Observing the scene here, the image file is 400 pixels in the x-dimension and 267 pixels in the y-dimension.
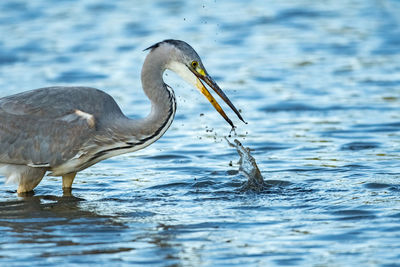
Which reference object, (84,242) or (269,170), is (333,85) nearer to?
(269,170)

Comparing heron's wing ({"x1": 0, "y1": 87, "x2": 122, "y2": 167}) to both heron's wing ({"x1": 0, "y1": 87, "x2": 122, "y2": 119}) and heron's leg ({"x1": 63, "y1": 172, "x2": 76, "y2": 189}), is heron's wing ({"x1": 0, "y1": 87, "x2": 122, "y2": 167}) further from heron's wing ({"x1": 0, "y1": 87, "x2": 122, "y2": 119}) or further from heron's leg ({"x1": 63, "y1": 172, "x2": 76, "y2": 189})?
heron's leg ({"x1": 63, "y1": 172, "x2": 76, "y2": 189})

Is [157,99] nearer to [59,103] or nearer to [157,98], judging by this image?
[157,98]

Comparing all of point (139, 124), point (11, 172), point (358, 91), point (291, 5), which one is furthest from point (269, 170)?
point (291, 5)

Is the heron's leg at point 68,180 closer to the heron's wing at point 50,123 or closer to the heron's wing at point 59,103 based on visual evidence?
the heron's wing at point 50,123

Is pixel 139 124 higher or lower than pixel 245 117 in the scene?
higher

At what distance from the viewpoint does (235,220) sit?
7156 mm

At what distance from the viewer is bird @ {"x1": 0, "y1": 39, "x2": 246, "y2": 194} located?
789 centimetres

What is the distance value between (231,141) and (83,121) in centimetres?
312

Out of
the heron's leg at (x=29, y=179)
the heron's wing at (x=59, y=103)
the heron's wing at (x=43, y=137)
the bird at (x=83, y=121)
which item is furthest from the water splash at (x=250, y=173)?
the heron's leg at (x=29, y=179)

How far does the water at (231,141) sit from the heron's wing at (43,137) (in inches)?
18.5

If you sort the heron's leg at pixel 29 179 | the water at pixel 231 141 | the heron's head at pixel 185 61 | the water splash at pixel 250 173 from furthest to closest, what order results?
the water splash at pixel 250 173
the heron's leg at pixel 29 179
the heron's head at pixel 185 61
the water at pixel 231 141

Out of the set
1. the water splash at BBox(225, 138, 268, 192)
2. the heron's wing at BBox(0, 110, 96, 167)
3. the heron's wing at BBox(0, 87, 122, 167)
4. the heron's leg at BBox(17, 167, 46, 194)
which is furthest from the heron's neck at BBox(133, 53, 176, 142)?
the heron's leg at BBox(17, 167, 46, 194)

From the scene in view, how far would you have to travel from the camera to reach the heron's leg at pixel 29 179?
8180 millimetres

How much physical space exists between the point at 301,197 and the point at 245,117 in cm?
372
